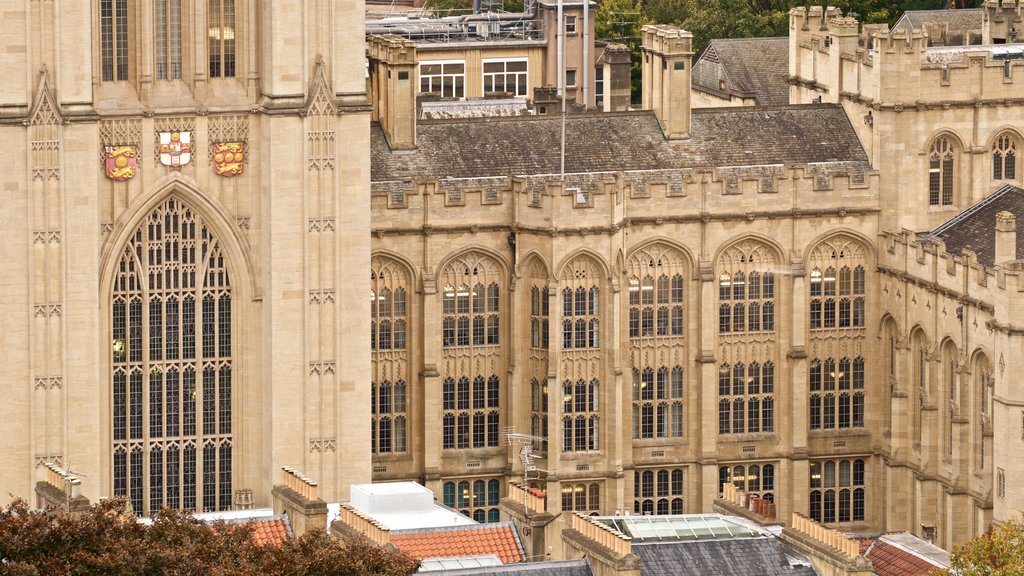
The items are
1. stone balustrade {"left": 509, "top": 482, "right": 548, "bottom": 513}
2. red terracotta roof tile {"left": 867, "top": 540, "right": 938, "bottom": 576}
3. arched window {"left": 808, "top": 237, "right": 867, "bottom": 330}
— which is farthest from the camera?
arched window {"left": 808, "top": 237, "right": 867, "bottom": 330}

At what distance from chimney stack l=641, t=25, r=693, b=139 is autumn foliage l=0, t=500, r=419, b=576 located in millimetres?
35914

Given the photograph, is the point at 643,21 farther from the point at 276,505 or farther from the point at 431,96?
the point at 276,505

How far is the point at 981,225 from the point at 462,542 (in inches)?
1084

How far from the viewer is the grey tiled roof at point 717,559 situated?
8712 cm

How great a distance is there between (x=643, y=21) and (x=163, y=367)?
2781 inches

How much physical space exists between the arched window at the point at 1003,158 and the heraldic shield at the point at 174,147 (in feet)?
87.7

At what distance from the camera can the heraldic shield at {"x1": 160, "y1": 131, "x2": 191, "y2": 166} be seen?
336 ft

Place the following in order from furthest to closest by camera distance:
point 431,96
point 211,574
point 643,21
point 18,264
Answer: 1. point 643,21
2. point 431,96
3. point 18,264
4. point 211,574

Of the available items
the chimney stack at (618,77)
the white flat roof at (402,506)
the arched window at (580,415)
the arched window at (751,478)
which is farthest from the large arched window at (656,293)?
the chimney stack at (618,77)

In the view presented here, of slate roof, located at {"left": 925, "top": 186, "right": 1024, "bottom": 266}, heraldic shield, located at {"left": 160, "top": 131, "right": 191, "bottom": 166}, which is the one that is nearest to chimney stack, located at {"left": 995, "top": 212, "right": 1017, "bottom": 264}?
slate roof, located at {"left": 925, "top": 186, "right": 1024, "bottom": 266}

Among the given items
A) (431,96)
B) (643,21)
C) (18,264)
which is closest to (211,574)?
(18,264)

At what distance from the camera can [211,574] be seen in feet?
255

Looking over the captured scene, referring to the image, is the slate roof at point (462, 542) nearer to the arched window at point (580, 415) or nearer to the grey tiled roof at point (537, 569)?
the grey tiled roof at point (537, 569)

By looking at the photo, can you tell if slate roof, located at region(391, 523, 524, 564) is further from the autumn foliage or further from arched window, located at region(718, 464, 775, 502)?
arched window, located at region(718, 464, 775, 502)
